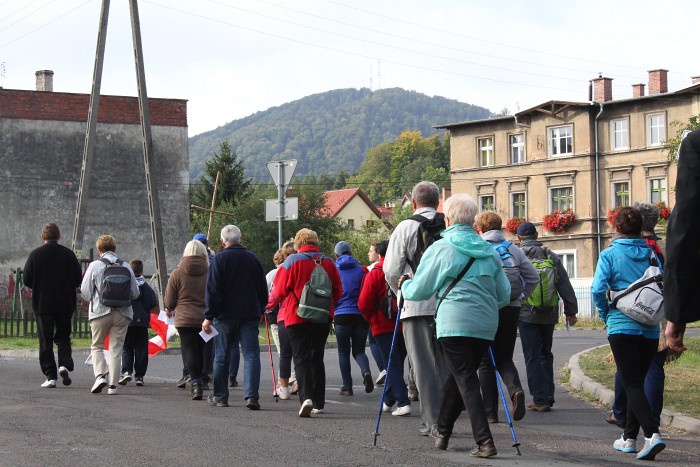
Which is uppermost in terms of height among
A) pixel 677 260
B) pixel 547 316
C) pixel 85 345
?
pixel 677 260

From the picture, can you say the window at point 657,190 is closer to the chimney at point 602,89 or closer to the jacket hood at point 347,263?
the chimney at point 602,89

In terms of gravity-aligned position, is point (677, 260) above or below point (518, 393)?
above

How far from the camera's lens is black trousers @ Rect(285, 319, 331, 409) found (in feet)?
36.7

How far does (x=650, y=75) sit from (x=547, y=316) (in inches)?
2038

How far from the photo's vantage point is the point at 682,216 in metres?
4.40

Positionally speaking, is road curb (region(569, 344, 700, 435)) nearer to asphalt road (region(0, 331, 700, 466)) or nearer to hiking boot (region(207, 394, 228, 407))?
asphalt road (region(0, 331, 700, 466))

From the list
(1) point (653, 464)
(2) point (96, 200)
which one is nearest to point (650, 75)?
(2) point (96, 200)

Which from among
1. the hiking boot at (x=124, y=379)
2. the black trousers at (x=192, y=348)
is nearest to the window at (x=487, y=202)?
the hiking boot at (x=124, y=379)

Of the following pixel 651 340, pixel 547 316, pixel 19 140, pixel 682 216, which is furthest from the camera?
pixel 19 140

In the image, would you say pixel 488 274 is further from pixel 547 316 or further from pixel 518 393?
pixel 547 316

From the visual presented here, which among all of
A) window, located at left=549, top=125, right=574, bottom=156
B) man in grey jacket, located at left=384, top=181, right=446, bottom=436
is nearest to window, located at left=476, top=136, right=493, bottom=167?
window, located at left=549, top=125, right=574, bottom=156

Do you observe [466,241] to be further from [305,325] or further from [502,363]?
[305,325]

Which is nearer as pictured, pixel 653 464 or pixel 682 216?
pixel 682 216

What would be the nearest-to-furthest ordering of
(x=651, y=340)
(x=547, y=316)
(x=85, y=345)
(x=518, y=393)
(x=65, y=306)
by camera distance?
(x=651, y=340) → (x=518, y=393) → (x=547, y=316) → (x=65, y=306) → (x=85, y=345)
